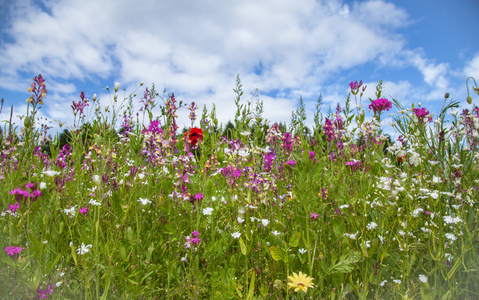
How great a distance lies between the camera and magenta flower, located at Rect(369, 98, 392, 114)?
9.43 ft

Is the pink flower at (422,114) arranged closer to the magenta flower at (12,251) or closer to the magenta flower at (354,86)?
the magenta flower at (354,86)

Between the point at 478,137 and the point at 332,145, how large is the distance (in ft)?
3.86

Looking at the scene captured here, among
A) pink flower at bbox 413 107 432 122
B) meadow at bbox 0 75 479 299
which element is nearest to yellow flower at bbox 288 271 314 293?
meadow at bbox 0 75 479 299

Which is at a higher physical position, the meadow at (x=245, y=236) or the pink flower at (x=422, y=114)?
the pink flower at (x=422, y=114)

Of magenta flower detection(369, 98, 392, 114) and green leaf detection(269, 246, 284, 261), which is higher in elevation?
magenta flower detection(369, 98, 392, 114)

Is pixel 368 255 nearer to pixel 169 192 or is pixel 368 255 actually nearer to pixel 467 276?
pixel 467 276

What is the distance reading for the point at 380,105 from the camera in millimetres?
2879

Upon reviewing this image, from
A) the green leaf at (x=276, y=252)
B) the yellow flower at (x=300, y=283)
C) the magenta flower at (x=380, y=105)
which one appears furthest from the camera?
the magenta flower at (x=380, y=105)

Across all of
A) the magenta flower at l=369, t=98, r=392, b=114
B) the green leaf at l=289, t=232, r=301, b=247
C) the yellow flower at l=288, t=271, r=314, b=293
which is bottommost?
the yellow flower at l=288, t=271, r=314, b=293

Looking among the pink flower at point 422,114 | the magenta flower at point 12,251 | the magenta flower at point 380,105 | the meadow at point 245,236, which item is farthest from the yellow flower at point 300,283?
the magenta flower at point 380,105

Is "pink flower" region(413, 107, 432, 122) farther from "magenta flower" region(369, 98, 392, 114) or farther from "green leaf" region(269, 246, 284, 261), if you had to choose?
"green leaf" region(269, 246, 284, 261)

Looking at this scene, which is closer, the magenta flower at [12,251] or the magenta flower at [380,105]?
the magenta flower at [12,251]

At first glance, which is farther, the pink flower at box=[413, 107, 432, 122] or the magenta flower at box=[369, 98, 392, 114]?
the magenta flower at box=[369, 98, 392, 114]

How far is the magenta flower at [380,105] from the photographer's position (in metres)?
2.87
